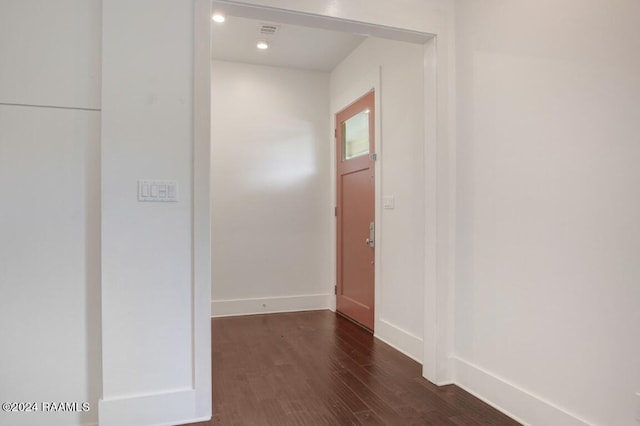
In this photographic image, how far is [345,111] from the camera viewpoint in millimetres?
4168

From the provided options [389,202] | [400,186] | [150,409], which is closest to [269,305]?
[389,202]

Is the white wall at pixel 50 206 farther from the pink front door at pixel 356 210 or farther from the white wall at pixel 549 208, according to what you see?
the pink front door at pixel 356 210

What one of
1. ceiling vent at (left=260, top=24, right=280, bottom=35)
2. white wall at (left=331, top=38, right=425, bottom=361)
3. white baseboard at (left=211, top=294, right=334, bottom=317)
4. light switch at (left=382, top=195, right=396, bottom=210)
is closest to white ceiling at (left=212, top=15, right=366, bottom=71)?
ceiling vent at (left=260, top=24, right=280, bottom=35)

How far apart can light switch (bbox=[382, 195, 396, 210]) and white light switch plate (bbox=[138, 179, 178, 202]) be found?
1899mm

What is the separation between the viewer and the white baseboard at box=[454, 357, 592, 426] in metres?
1.84

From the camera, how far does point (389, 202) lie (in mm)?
3344

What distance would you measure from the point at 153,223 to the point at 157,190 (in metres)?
0.18

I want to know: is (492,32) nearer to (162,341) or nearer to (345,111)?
(345,111)

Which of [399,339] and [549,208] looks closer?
[549,208]

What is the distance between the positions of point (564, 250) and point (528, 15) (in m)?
1.26

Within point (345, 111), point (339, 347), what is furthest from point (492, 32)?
point (339, 347)

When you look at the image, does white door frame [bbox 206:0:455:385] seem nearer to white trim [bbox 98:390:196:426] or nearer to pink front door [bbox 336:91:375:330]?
pink front door [bbox 336:91:375:330]

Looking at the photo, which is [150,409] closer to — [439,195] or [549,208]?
[439,195]

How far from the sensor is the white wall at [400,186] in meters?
2.96
